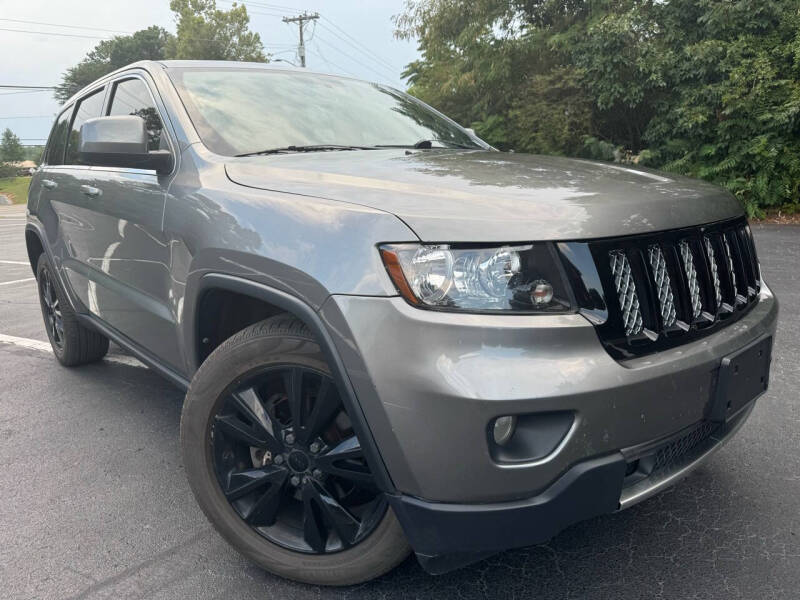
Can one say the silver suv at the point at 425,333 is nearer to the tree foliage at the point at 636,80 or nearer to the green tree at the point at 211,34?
the tree foliage at the point at 636,80

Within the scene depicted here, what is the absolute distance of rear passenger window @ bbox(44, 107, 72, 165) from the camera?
13.7 ft

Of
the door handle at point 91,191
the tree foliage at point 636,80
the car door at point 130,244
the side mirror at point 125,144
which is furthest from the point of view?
the tree foliage at point 636,80

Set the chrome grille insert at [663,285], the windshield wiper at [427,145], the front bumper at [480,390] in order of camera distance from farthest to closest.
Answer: the windshield wiper at [427,145]
the chrome grille insert at [663,285]
the front bumper at [480,390]

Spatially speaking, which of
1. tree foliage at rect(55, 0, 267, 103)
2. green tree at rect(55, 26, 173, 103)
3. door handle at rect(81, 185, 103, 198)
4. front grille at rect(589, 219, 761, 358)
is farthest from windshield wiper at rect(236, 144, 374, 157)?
green tree at rect(55, 26, 173, 103)

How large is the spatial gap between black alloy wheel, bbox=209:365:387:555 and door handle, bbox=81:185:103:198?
5.28 ft

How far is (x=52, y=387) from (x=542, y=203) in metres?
3.55

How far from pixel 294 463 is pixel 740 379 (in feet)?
4.34

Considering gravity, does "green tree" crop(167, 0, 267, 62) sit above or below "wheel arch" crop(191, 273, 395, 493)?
above

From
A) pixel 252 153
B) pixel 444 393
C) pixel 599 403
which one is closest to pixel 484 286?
pixel 444 393

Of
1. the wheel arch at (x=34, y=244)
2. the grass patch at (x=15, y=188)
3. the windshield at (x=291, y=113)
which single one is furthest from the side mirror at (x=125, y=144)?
the grass patch at (x=15, y=188)

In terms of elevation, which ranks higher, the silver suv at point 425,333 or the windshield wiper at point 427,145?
the windshield wiper at point 427,145

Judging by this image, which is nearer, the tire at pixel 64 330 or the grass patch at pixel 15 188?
the tire at pixel 64 330

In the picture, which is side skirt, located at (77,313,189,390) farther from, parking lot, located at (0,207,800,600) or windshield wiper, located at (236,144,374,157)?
windshield wiper, located at (236,144,374,157)

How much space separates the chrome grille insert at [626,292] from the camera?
1.67m
